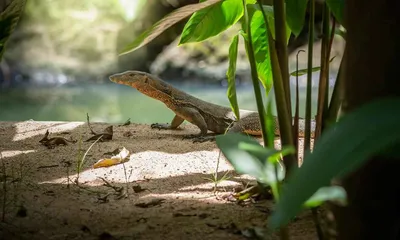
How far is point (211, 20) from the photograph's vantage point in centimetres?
199

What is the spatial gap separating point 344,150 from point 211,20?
4.44ft

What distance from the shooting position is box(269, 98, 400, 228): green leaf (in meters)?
0.71

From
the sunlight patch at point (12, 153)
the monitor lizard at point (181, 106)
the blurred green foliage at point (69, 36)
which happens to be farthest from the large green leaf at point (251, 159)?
the blurred green foliage at point (69, 36)

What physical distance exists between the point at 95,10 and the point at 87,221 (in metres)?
11.6

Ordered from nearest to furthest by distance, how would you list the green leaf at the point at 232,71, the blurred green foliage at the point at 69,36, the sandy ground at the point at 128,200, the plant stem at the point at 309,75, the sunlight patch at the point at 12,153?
the sandy ground at the point at 128,200 → the plant stem at the point at 309,75 → the green leaf at the point at 232,71 → the sunlight patch at the point at 12,153 → the blurred green foliage at the point at 69,36

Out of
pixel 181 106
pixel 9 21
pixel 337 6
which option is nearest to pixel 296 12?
pixel 337 6

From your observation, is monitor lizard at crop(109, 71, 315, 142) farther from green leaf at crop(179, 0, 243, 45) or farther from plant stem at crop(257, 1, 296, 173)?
plant stem at crop(257, 1, 296, 173)

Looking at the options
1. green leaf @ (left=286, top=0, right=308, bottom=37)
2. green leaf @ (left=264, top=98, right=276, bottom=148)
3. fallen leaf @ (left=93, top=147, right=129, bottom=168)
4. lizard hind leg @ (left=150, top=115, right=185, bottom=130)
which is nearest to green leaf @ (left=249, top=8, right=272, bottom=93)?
green leaf @ (left=286, top=0, right=308, bottom=37)

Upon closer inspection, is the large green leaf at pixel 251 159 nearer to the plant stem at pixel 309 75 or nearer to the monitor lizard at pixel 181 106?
the plant stem at pixel 309 75

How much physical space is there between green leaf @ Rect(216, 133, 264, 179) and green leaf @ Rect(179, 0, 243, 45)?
0.96 meters

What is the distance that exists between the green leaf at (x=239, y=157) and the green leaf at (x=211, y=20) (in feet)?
3.16

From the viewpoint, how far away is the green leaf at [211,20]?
196 cm

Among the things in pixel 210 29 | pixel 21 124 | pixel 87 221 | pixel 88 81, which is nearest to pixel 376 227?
pixel 87 221

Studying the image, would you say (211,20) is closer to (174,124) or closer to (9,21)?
(9,21)
